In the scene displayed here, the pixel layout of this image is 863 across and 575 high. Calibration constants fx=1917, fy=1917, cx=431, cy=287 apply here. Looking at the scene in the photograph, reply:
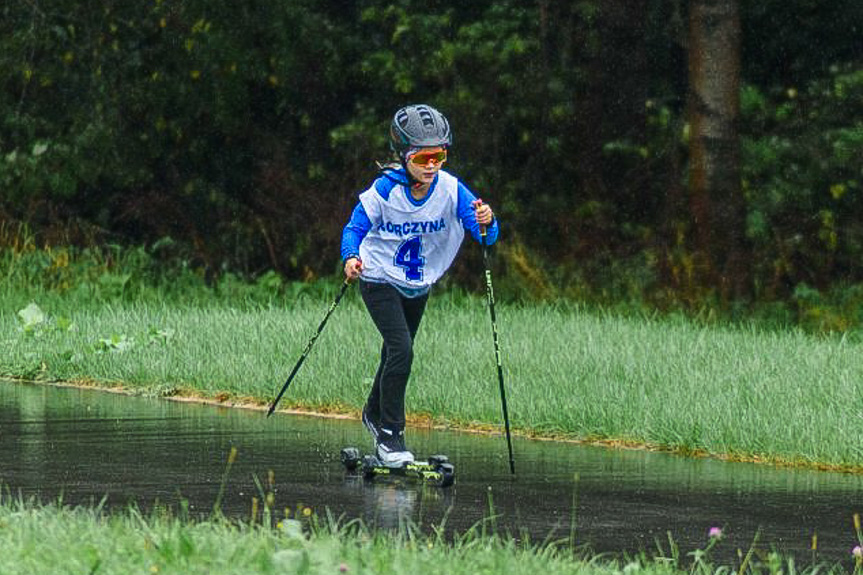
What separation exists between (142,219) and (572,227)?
741cm

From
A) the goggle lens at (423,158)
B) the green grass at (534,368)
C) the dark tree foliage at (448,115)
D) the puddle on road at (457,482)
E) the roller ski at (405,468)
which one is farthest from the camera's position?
the dark tree foliage at (448,115)

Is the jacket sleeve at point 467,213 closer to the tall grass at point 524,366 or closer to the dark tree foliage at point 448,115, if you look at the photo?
the tall grass at point 524,366

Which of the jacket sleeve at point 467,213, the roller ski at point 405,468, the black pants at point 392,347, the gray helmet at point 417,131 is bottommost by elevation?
the roller ski at point 405,468

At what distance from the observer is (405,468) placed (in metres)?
10.6

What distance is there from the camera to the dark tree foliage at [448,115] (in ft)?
83.5

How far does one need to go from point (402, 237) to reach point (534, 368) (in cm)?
463

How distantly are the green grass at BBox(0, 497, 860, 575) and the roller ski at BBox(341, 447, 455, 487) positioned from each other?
1918 millimetres

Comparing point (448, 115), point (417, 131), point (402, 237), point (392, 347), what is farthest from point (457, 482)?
point (448, 115)

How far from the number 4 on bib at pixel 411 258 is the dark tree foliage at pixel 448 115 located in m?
13.0

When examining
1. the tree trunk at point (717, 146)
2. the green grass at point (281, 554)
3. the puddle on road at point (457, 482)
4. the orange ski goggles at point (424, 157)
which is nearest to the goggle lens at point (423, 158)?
the orange ski goggles at point (424, 157)

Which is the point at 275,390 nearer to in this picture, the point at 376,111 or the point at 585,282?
the point at 585,282

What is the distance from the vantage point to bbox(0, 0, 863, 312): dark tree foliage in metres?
25.5

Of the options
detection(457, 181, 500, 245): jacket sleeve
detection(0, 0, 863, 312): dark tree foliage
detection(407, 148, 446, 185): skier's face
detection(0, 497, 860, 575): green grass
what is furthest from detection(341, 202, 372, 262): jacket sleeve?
detection(0, 0, 863, 312): dark tree foliage

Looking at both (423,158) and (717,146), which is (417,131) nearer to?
(423,158)
